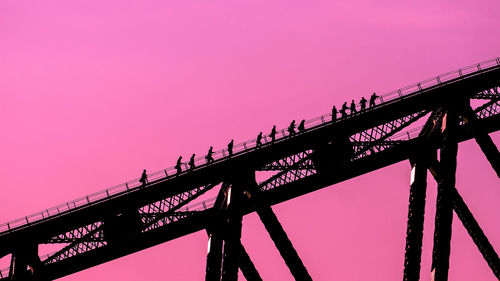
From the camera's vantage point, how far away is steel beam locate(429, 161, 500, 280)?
2284 cm

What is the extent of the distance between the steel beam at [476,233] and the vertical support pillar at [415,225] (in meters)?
0.68

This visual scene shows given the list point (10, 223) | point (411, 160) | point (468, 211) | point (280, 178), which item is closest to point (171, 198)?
point (280, 178)

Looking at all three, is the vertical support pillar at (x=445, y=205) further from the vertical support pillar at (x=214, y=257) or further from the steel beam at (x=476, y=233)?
the vertical support pillar at (x=214, y=257)

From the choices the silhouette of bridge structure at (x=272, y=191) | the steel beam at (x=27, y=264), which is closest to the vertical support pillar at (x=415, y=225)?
the silhouette of bridge structure at (x=272, y=191)

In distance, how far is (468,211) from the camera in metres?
23.4

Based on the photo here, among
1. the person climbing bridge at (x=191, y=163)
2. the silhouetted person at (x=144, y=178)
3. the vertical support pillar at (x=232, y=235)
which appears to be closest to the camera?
the vertical support pillar at (x=232, y=235)

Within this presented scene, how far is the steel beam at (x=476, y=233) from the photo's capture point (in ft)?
74.9

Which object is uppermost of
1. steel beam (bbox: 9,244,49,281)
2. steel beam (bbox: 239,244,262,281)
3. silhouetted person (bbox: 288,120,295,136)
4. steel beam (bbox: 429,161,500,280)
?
silhouetted person (bbox: 288,120,295,136)

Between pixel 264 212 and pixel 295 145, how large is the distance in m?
3.74

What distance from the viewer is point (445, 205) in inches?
872

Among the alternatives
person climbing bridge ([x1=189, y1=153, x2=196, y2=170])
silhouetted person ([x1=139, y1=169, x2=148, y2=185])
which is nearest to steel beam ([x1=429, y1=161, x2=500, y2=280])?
person climbing bridge ([x1=189, y1=153, x2=196, y2=170])

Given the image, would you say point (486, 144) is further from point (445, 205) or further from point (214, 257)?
point (214, 257)

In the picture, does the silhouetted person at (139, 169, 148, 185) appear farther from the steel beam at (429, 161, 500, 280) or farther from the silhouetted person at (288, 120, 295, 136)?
the steel beam at (429, 161, 500, 280)

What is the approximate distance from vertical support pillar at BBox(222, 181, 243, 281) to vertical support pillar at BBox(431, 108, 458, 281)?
6.06 metres
